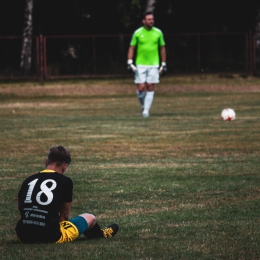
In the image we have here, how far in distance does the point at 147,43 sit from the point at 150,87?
45.5 inches

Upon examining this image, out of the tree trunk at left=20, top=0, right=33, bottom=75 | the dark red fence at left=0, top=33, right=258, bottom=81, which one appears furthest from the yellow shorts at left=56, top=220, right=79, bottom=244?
the tree trunk at left=20, top=0, right=33, bottom=75

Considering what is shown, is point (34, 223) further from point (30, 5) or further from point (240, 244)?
point (30, 5)

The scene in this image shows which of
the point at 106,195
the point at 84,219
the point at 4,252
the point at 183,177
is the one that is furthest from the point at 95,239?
the point at 183,177

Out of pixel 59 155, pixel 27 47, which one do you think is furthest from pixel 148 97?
pixel 27 47

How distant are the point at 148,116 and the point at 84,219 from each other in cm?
1399

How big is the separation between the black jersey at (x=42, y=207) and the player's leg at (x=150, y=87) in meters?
13.8

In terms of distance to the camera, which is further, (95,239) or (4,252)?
(95,239)

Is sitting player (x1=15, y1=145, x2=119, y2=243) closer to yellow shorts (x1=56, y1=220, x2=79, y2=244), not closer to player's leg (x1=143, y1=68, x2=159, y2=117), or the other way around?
yellow shorts (x1=56, y1=220, x2=79, y2=244)

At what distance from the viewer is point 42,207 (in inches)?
275

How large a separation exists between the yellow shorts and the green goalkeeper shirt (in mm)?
14424

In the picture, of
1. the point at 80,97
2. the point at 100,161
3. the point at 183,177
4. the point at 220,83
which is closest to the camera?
the point at 183,177

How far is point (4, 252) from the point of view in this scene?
22.7ft

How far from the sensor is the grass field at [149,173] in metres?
7.11

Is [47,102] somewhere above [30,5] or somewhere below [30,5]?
below
